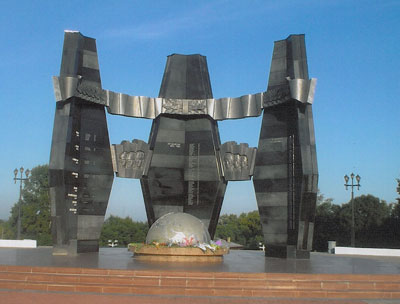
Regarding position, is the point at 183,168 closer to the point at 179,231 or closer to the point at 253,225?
the point at 179,231

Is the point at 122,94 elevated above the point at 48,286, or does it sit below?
above

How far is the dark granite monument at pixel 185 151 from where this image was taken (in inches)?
834

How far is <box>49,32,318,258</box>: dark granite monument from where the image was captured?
2119 cm

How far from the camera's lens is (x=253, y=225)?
5528cm

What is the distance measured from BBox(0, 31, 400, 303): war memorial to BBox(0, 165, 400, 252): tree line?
22.9 meters

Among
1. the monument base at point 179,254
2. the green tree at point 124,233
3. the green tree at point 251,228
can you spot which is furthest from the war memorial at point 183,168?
the green tree at point 251,228

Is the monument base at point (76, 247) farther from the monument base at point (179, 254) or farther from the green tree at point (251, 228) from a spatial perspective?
the green tree at point (251, 228)

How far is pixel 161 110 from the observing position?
85.0 feet

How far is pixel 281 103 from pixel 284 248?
6.71 meters

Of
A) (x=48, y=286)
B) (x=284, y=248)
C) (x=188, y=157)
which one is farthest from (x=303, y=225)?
(x=48, y=286)

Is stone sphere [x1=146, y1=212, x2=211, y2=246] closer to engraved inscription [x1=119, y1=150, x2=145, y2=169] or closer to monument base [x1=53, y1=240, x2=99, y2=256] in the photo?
monument base [x1=53, y1=240, x2=99, y2=256]

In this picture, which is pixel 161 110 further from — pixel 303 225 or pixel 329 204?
pixel 329 204

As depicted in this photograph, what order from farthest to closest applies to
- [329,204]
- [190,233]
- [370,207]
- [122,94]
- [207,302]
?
[329,204], [370,207], [122,94], [190,233], [207,302]

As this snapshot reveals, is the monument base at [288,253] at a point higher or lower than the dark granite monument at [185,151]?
lower
